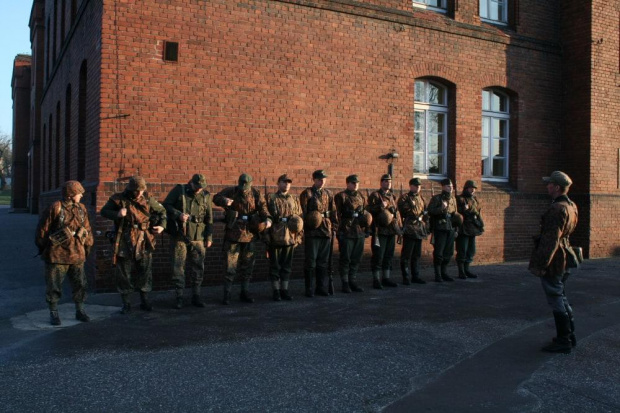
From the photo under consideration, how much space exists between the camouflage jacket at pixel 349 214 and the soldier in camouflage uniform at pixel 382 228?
0.41 metres

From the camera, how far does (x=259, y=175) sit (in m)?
10.2

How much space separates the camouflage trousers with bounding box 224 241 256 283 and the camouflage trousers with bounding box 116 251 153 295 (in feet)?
3.90

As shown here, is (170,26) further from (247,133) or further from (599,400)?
(599,400)

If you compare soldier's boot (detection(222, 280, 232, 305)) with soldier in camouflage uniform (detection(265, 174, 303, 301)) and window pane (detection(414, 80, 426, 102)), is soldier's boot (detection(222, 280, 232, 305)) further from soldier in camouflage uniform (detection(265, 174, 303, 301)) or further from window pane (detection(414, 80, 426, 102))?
window pane (detection(414, 80, 426, 102))

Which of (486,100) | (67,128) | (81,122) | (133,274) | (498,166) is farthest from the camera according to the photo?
(67,128)

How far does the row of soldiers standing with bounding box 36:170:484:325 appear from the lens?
7199 millimetres

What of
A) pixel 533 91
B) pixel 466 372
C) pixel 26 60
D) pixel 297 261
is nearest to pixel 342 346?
pixel 466 372

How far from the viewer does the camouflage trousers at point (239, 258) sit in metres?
8.40

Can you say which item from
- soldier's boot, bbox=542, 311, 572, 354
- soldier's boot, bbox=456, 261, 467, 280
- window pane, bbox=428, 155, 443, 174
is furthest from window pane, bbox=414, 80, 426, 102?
soldier's boot, bbox=542, 311, 572, 354

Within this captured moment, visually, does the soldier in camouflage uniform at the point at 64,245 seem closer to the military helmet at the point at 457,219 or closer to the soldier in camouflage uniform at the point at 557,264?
the soldier in camouflage uniform at the point at 557,264

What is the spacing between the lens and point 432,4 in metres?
13.2

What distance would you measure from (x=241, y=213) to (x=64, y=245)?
8.24ft

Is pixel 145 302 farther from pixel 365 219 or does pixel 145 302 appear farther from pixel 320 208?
pixel 365 219

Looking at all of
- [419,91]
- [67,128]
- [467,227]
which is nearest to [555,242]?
[467,227]
